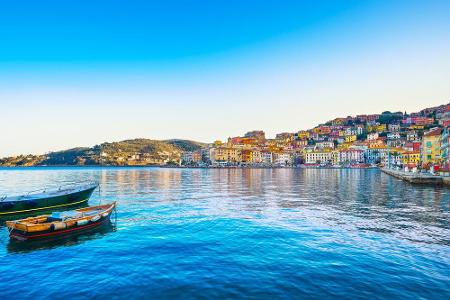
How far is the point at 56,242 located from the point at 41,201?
1491 centimetres

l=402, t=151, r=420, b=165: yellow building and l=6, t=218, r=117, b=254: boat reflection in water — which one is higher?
l=402, t=151, r=420, b=165: yellow building

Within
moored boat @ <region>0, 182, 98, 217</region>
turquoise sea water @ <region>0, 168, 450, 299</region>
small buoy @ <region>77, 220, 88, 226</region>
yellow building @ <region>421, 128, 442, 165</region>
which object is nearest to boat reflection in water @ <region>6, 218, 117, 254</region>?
turquoise sea water @ <region>0, 168, 450, 299</region>

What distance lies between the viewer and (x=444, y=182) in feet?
186

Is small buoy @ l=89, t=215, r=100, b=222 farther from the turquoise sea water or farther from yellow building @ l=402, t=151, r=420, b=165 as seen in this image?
yellow building @ l=402, t=151, r=420, b=165

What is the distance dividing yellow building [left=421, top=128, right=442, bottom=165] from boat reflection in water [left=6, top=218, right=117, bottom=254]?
96266 mm

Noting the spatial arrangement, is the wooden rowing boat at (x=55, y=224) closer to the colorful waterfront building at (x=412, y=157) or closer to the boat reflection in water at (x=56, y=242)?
the boat reflection in water at (x=56, y=242)

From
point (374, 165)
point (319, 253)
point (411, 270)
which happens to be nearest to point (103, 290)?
point (319, 253)

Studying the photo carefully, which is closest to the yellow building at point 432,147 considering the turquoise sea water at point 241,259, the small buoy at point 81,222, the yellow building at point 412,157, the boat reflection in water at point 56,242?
the yellow building at point 412,157

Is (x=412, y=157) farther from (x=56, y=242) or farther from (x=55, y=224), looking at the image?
(x=56, y=242)

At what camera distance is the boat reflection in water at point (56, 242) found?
18.9 metres

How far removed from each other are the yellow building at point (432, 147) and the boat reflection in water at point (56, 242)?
96.3 metres

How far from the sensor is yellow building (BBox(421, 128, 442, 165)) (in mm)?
89269

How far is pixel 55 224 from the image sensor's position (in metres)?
21.2

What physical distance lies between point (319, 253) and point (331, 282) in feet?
13.2
